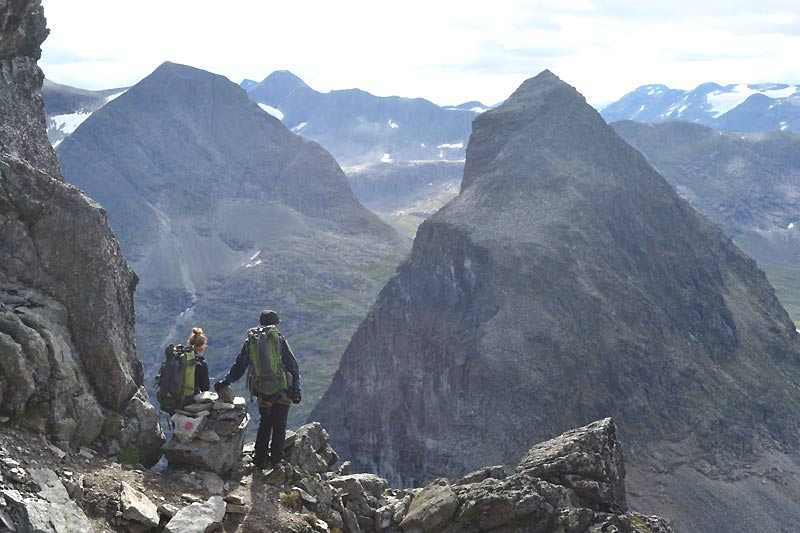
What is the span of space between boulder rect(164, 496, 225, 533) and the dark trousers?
4.37m

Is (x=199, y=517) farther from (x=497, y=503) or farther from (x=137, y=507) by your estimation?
(x=497, y=503)

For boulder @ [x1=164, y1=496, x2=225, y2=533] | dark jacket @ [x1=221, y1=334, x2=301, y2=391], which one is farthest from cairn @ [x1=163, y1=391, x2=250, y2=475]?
boulder @ [x1=164, y1=496, x2=225, y2=533]

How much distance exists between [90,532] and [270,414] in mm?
8034

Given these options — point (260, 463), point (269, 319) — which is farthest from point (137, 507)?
point (269, 319)

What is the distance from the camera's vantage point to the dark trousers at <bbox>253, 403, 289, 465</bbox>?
84.1 ft

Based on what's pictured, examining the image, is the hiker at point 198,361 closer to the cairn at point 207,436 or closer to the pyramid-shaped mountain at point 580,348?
the cairn at point 207,436

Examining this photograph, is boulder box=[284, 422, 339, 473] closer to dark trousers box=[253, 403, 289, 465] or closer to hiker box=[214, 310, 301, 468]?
dark trousers box=[253, 403, 289, 465]

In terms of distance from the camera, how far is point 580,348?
140 metres

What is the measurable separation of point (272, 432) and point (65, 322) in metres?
7.52

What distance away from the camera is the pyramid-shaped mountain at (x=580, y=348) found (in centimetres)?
12812

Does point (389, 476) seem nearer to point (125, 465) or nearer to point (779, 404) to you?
point (779, 404)

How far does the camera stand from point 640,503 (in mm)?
113438

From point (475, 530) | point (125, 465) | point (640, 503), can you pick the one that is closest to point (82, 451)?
point (125, 465)

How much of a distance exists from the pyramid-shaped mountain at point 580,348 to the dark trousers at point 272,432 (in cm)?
10007
